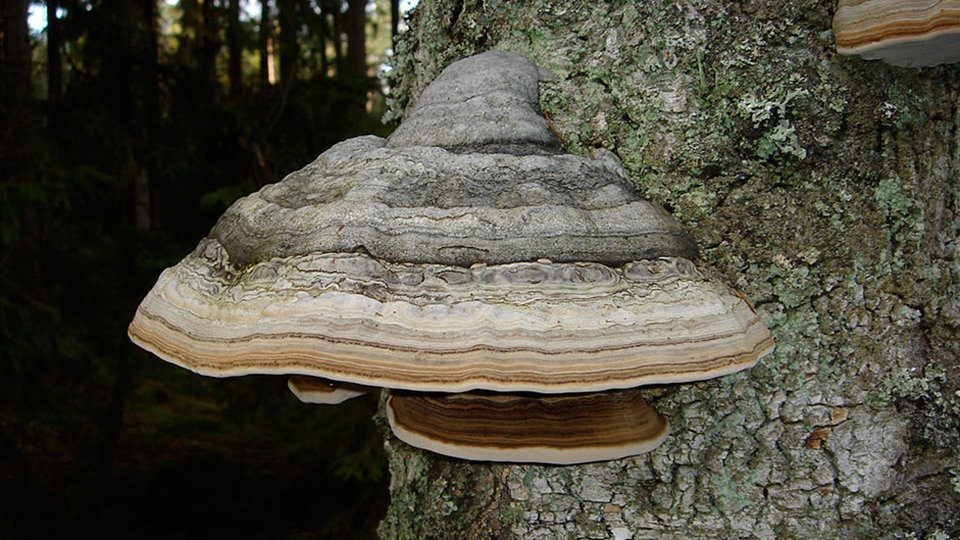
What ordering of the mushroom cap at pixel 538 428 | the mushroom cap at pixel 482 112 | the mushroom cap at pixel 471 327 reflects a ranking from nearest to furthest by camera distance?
the mushroom cap at pixel 471 327 < the mushroom cap at pixel 538 428 < the mushroom cap at pixel 482 112

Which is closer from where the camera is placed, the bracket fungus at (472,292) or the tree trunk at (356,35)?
the bracket fungus at (472,292)

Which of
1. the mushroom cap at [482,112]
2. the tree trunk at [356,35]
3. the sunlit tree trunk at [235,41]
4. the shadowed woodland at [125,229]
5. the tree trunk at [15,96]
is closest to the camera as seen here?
the mushroom cap at [482,112]

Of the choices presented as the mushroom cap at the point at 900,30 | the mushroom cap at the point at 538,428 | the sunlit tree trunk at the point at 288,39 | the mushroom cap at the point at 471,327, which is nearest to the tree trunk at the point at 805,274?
the mushroom cap at the point at 900,30

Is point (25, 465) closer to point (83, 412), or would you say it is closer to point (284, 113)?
point (83, 412)

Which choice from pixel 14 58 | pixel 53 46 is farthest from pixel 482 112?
pixel 53 46

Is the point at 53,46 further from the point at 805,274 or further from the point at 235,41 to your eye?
the point at 805,274

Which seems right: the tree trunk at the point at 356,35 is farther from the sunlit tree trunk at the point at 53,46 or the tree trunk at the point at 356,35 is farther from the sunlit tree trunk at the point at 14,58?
the sunlit tree trunk at the point at 14,58
